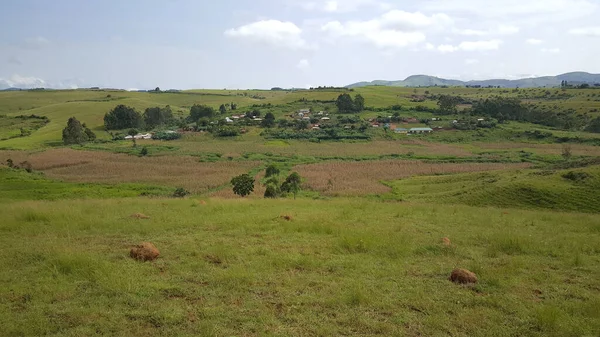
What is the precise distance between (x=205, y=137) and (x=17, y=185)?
54826 millimetres

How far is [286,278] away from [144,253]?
4.49m

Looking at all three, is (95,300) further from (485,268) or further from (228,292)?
(485,268)

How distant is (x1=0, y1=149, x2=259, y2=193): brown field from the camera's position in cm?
4675

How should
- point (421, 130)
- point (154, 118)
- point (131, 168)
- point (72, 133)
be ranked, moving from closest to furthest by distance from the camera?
point (131, 168)
point (72, 133)
point (421, 130)
point (154, 118)

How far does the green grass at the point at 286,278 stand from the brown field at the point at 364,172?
2333cm

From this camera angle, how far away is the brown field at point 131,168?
4675 cm

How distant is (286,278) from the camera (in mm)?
10422

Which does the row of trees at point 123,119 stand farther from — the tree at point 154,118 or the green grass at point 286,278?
the green grass at point 286,278

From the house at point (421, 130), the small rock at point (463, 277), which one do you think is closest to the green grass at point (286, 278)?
the small rock at point (463, 277)

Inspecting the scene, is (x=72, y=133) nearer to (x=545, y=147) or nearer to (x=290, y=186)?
(x=290, y=186)

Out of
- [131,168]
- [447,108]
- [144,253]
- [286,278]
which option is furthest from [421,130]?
[144,253]

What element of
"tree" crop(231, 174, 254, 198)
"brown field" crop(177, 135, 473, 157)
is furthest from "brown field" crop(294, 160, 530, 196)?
"brown field" crop(177, 135, 473, 157)

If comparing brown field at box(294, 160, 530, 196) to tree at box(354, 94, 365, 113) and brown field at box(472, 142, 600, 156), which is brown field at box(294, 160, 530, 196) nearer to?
brown field at box(472, 142, 600, 156)

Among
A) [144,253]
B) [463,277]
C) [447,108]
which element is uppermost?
[447,108]
